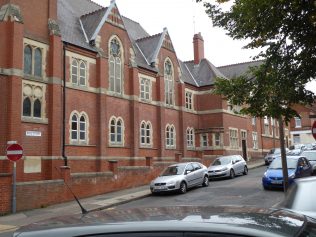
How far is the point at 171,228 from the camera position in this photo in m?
2.67

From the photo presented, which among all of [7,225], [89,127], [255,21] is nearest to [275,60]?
[255,21]

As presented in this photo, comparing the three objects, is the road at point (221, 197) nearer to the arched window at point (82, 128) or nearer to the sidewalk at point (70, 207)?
the sidewalk at point (70, 207)

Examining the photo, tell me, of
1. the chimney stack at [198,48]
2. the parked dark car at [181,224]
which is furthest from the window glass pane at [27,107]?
the chimney stack at [198,48]

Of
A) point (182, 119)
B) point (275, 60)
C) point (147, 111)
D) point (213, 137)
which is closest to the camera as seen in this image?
point (275, 60)

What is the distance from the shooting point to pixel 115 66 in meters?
32.2

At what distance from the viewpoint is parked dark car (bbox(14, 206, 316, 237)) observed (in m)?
2.62

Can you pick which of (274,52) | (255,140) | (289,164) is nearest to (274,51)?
(274,52)

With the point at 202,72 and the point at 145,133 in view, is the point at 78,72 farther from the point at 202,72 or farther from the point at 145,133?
the point at 202,72

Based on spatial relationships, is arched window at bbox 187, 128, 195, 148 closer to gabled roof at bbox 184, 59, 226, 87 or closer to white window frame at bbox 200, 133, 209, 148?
white window frame at bbox 200, 133, 209, 148

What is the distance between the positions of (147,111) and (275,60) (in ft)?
75.4

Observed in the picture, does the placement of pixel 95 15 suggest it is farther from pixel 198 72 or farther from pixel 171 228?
pixel 171 228

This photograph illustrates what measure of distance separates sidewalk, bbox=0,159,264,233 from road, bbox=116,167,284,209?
73 cm

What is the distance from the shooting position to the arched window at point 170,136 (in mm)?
38513

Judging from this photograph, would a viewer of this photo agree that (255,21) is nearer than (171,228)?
No
